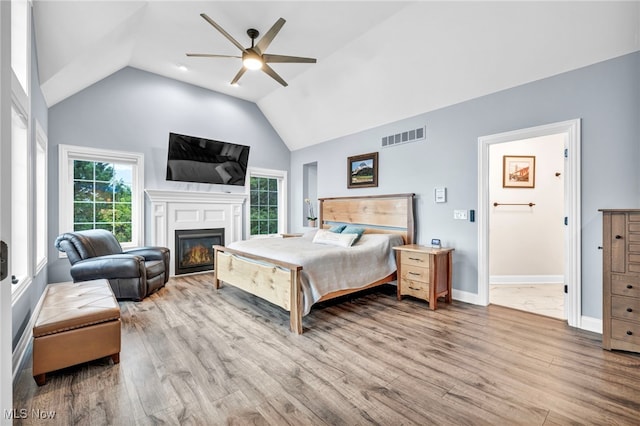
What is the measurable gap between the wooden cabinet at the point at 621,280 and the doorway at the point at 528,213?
229 centimetres

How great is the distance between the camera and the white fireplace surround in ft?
16.6

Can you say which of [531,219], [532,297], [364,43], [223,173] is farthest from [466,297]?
[223,173]

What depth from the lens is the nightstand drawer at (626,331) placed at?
7.84 feet

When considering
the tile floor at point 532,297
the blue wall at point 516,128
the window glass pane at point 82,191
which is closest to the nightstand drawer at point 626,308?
the blue wall at point 516,128

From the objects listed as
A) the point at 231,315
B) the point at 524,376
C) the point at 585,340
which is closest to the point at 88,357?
the point at 231,315

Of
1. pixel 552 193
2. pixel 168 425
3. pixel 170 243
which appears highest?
pixel 552 193

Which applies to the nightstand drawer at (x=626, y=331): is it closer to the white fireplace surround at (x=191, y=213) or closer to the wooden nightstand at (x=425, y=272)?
the wooden nightstand at (x=425, y=272)

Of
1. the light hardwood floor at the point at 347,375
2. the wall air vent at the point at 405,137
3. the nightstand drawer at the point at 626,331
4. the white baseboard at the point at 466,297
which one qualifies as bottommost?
the light hardwood floor at the point at 347,375

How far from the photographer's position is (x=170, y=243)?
5176 mm

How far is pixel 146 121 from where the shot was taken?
504 cm

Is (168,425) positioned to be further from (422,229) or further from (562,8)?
(562,8)

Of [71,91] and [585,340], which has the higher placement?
[71,91]

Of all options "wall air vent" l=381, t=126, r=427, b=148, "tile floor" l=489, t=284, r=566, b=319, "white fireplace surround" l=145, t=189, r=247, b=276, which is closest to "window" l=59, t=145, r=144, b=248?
"white fireplace surround" l=145, t=189, r=247, b=276

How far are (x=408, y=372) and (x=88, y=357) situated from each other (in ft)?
7.76
